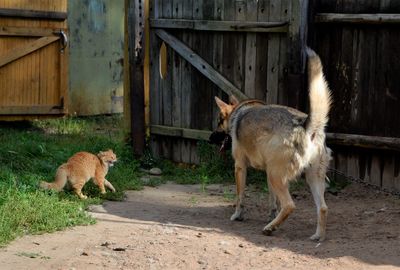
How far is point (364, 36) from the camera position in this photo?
8.55m

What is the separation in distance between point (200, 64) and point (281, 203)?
10.8ft

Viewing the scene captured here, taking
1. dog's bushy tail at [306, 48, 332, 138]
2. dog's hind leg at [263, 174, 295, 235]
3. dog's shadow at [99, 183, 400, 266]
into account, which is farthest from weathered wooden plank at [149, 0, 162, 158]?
dog's bushy tail at [306, 48, 332, 138]

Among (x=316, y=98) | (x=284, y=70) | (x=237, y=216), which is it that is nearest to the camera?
(x=316, y=98)

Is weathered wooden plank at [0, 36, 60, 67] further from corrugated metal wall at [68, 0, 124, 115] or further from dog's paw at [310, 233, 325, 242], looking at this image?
dog's paw at [310, 233, 325, 242]

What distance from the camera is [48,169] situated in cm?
938

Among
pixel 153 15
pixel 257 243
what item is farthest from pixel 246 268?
pixel 153 15

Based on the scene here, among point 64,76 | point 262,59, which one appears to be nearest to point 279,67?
point 262,59

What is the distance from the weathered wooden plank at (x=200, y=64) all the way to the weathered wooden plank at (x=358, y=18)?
4.91ft

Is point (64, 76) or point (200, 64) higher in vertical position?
point (200, 64)

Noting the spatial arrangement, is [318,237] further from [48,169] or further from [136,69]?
[136,69]

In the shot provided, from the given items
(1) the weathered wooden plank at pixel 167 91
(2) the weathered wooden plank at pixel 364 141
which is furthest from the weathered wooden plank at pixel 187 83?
(2) the weathered wooden plank at pixel 364 141

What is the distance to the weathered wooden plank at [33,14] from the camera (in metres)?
12.1

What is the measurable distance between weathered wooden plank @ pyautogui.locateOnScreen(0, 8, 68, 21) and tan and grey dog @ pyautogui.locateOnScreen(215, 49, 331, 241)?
593 centimetres

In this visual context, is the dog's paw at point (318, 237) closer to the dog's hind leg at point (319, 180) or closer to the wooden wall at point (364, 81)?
the dog's hind leg at point (319, 180)
